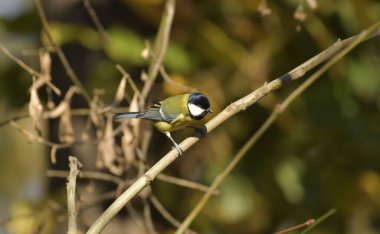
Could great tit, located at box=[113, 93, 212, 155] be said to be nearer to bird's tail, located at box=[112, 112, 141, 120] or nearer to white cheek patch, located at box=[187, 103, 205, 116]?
white cheek patch, located at box=[187, 103, 205, 116]

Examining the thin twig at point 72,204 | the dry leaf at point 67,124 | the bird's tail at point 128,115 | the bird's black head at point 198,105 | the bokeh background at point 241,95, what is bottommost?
the thin twig at point 72,204

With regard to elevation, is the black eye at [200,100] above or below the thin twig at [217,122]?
above

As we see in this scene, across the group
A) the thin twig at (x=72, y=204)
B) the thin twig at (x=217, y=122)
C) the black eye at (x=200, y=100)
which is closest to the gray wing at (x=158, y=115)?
the black eye at (x=200, y=100)

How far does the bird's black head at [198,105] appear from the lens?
277 cm

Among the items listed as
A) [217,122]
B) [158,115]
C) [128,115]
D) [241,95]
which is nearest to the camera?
[217,122]

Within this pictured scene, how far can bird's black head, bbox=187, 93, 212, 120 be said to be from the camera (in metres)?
2.77

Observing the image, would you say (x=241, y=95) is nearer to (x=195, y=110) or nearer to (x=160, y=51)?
(x=195, y=110)

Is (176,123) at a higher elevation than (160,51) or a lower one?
lower

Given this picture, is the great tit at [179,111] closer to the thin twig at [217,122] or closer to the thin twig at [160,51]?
the thin twig at [160,51]

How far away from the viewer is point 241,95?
3965mm

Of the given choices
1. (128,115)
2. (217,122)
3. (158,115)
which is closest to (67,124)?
(128,115)

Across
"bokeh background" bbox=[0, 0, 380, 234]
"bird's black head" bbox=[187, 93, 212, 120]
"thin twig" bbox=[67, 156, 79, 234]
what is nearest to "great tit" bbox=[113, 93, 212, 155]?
"bird's black head" bbox=[187, 93, 212, 120]

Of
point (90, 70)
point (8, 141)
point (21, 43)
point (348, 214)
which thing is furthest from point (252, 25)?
point (8, 141)

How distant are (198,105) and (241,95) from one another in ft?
3.92
